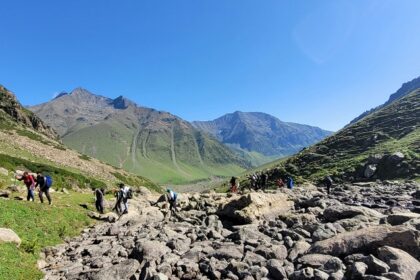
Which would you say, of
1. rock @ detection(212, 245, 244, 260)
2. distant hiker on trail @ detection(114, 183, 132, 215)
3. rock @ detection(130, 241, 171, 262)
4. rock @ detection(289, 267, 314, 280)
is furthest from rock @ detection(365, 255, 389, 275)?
distant hiker on trail @ detection(114, 183, 132, 215)

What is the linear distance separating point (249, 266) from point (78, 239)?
17.2 meters

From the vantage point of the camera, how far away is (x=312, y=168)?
12556 cm

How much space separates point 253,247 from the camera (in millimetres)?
21750

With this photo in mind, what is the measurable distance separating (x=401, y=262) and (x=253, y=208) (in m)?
16.4

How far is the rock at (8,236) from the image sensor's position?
75.3ft

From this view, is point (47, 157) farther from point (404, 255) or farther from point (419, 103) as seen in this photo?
point (419, 103)

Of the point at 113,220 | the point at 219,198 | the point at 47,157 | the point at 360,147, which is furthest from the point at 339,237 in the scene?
the point at 360,147

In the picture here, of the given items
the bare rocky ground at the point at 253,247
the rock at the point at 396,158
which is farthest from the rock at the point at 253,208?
the rock at the point at 396,158

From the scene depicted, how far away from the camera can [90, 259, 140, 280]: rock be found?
65.6ft

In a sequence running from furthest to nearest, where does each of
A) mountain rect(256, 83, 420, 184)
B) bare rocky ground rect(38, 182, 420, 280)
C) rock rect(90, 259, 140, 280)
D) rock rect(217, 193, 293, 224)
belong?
1. mountain rect(256, 83, 420, 184)
2. rock rect(217, 193, 293, 224)
3. rock rect(90, 259, 140, 280)
4. bare rocky ground rect(38, 182, 420, 280)

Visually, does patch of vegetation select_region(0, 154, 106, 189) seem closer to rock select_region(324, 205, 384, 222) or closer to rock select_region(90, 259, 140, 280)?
rock select_region(90, 259, 140, 280)

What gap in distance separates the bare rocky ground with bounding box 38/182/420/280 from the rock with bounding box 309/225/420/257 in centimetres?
4

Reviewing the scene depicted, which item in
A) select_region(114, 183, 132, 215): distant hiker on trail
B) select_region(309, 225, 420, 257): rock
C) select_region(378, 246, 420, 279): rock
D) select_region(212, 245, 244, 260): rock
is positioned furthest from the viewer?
select_region(114, 183, 132, 215): distant hiker on trail

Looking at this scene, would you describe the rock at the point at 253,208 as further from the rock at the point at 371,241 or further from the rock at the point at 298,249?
the rock at the point at 371,241
